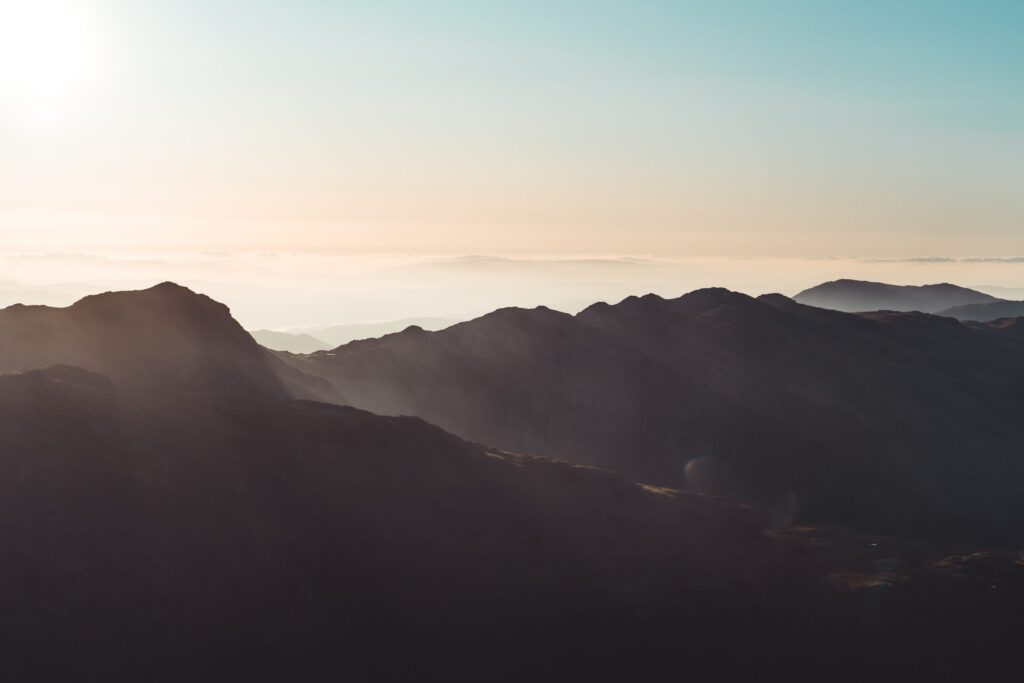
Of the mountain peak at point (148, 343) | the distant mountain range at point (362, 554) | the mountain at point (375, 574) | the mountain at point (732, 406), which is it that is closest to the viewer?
the mountain at point (375, 574)

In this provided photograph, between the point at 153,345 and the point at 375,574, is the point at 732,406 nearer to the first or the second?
the point at 153,345

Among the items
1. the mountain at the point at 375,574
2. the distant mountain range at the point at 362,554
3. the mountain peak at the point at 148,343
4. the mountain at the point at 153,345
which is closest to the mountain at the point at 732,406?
the distant mountain range at the point at 362,554

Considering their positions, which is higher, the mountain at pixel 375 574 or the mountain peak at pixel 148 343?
the mountain peak at pixel 148 343

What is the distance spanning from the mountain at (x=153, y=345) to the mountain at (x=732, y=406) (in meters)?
17.5

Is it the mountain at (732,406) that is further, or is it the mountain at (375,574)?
the mountain at (732,406)

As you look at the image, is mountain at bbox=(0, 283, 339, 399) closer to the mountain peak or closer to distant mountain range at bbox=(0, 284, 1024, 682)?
the mountain peak

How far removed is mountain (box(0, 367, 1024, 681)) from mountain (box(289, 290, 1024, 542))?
4088cm

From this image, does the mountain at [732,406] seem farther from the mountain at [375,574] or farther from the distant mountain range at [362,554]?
the mountain at [375,574]

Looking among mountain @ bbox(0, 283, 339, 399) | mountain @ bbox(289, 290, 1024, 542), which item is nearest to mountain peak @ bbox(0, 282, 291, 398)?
mountain @ bbox(0, 283, 339, 399)

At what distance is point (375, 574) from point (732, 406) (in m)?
82.8

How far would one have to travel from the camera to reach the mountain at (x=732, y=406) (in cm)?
10488

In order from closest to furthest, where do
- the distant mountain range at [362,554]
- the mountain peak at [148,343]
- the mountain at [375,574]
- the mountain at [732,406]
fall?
the mountain at [375,574] → the distant mountain range at [362,554] → the mountain peak at [148,343] → the mountain at [732,406]

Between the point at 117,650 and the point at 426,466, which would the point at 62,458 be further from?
the point at 426,466

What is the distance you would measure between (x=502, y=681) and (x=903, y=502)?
3065 inches
